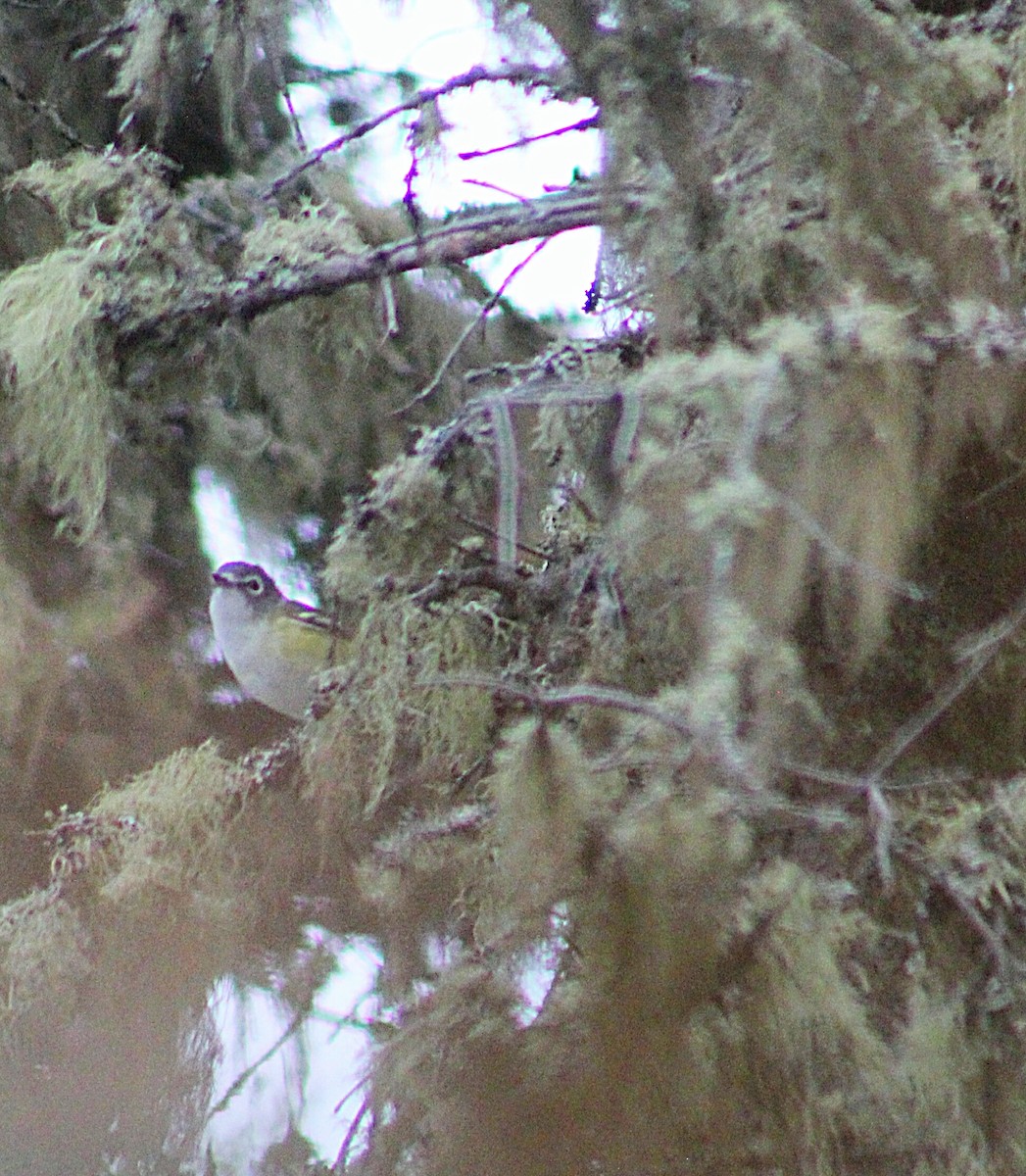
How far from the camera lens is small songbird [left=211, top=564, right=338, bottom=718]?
8.15 feet

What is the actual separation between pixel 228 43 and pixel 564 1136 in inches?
68.9

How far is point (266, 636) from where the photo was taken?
249cm

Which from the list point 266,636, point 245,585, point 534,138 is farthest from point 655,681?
point 245,585

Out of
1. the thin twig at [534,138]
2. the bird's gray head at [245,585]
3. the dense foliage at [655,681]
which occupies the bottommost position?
the dense foliage at [655,681]

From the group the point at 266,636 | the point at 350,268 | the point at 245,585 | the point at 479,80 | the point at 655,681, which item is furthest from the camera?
the point at 245,585

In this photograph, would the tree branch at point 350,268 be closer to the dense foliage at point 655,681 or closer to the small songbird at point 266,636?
the dense foliage at point 655,681

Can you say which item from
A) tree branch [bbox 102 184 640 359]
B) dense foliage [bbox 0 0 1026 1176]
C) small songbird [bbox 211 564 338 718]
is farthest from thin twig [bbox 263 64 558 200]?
small songbird [bbox 211 564 338 718]

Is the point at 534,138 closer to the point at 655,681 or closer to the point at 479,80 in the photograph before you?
the point at 479,80

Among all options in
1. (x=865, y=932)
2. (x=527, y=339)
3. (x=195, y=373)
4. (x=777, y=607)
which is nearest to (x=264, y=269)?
(x=195, y=373)

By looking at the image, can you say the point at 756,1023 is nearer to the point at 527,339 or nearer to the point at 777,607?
the point at 777,607

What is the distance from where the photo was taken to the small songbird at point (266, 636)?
2.48 metres

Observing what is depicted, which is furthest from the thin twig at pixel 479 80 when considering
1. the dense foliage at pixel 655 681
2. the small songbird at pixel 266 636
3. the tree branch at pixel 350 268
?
the small songbird at pixel 266 636

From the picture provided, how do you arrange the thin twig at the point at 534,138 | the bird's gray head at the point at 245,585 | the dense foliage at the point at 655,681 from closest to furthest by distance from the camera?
the dense foliage at the point at 655,681, the thin twig at the point at 534,138, the bird's gray head at the point at 245,585

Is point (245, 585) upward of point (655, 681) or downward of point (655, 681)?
upward
